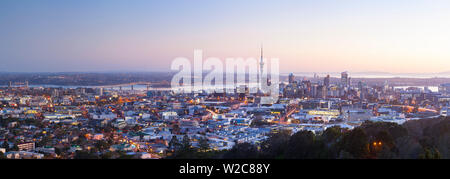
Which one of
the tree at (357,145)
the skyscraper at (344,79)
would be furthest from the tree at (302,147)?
the skyscraper at (344,79)

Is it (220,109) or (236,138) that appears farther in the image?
(220,109)

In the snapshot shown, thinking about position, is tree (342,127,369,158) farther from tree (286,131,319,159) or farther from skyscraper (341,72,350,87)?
skyscraper (341,72,350,87)

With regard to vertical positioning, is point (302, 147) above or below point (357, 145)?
below

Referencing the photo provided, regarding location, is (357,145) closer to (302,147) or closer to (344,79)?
(302,147)

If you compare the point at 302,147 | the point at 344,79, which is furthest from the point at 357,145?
the point at 344,79

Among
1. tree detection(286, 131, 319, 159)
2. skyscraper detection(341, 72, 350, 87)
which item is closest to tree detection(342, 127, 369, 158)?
tree detection(286, 131, 319, 159)

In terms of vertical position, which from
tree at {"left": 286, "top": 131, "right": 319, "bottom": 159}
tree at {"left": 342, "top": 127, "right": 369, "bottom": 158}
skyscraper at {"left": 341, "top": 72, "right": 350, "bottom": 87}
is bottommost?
tree at {"left": 286, "top": 131, "right": 319, "bottom": 159}

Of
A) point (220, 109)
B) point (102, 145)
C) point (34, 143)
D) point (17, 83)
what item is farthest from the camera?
point (17, 83)
